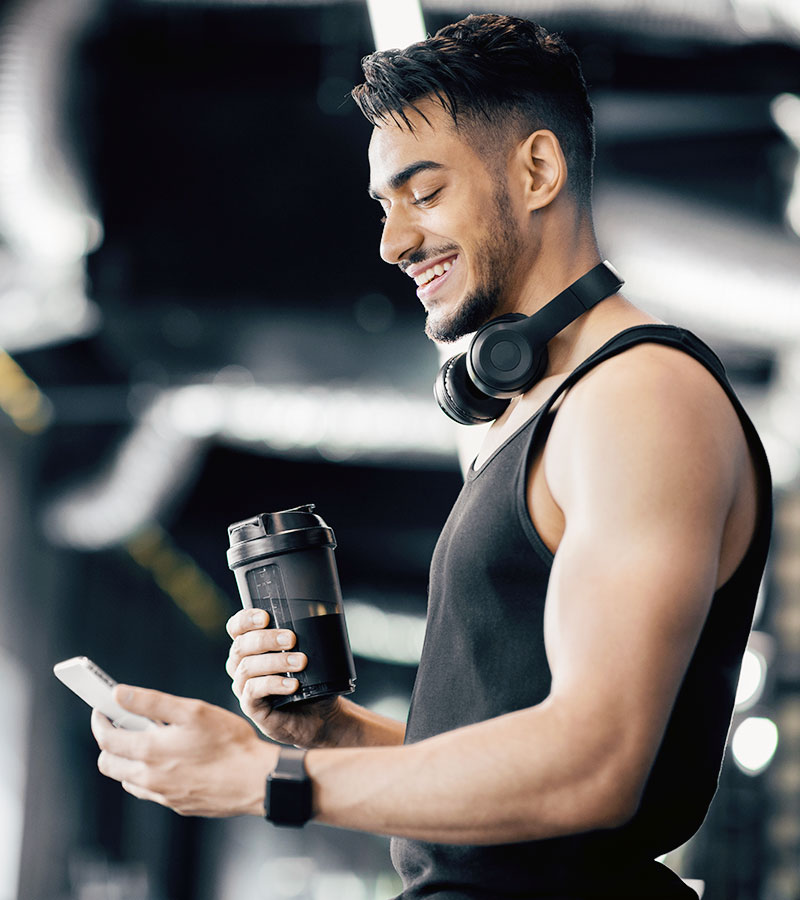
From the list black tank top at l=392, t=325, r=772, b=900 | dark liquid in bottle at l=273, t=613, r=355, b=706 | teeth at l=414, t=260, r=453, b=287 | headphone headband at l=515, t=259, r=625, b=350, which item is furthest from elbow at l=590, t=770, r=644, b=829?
teeth at l=414, t=260, r=453, b=287

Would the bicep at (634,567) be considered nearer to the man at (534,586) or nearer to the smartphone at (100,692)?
the man at (534,586)

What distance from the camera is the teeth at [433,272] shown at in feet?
4.31

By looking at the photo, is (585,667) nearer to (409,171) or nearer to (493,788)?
(493,788)

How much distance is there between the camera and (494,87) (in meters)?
1.30

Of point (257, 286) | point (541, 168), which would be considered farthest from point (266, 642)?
point (257, 286)

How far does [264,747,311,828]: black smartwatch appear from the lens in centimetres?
94

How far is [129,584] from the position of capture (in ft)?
34.8

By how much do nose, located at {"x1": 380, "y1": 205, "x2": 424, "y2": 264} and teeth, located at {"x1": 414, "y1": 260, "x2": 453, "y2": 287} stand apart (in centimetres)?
3

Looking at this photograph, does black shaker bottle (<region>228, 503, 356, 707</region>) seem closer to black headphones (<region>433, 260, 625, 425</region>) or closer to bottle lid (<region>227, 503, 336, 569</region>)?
bottle lid (<region>227, 503, 336, 569</region>)

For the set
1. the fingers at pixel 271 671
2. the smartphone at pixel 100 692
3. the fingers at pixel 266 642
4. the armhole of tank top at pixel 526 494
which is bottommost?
the smartphone at pixel 100 692

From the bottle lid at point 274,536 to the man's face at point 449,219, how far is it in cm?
28

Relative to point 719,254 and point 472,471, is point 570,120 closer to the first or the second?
point 472,471

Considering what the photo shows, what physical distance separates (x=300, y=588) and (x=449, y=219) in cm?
44

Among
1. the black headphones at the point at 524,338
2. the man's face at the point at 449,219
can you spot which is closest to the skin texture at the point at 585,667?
the black headphones at the point at 524,338
